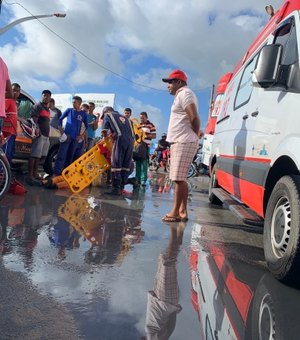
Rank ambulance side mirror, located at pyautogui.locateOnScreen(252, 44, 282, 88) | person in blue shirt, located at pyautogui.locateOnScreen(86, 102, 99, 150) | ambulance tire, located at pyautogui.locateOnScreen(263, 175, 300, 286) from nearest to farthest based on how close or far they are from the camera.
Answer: ambulance tire, located at pyautogui.locateOnScreen(263, 175, 300, 286), ambulance side mirror, located at pyautogui.locateOnScreen(252, 44, 282, 88), person in blue shirt, located at pyautogui.locateOnScreen(86, 102, 99, 150)

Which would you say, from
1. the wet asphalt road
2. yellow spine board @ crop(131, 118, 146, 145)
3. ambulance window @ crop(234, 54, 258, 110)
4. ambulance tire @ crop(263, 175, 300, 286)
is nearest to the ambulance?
ambulance tire @ crop(263, 175, 300, 286)

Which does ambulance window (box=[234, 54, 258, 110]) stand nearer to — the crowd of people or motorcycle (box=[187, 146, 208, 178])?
the crowd of people

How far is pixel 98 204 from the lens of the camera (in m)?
6.10

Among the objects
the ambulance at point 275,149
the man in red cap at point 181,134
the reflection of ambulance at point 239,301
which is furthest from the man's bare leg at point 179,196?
the reflection of ambulance at point 239,301

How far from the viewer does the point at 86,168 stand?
24.3 ft

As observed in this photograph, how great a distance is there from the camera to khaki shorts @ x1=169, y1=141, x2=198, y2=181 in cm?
512

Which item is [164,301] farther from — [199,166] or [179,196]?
[199,166]

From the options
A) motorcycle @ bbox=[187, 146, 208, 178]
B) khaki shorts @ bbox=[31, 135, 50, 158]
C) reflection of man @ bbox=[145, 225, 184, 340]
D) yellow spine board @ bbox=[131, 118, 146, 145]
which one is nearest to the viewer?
reflection of man @ bbox=[145, 225, 184, 340]

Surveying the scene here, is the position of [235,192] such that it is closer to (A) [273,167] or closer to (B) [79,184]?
(A) [273,167]

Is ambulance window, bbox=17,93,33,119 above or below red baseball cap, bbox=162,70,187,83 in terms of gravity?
below

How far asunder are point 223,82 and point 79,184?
5.44 metres

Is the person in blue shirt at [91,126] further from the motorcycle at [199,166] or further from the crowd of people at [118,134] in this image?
the motorcycle at [199,166]

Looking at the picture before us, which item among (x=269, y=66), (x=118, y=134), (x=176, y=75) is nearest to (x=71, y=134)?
(x=118, y=134)

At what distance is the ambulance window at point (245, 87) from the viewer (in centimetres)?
500
